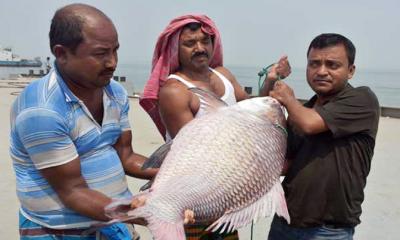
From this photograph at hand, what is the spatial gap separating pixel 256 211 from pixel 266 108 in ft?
1.64

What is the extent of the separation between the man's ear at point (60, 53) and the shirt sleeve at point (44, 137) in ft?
0.88

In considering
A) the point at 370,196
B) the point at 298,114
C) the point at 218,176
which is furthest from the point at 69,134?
the point at 370,196

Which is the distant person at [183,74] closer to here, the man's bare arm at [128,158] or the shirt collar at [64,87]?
the man's bare arm at [128,158]

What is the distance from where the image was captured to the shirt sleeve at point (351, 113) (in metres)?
2.42

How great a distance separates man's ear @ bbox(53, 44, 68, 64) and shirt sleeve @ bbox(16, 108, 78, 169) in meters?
0.27

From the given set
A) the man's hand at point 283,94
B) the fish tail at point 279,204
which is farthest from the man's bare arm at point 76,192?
the man's hand at point 283,94

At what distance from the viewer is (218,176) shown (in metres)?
1.95

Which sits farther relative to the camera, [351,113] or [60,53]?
[351,113]

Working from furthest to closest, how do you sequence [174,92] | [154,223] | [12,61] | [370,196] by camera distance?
[12,61], [370,196], [174,92], [154,223]

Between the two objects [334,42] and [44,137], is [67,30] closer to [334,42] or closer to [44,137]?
[44,137]

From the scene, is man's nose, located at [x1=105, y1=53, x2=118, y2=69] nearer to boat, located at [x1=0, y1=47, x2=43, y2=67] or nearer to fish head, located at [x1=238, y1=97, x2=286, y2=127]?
Result: fish head, located at [x1=238, y1=97, x2=286, y2=127]

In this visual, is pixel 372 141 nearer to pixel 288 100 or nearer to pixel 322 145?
pixel 322 145

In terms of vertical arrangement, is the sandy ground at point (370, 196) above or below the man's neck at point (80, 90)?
below

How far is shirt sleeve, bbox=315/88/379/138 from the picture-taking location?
7.93ft
